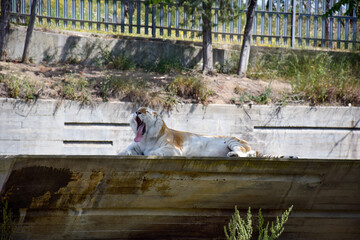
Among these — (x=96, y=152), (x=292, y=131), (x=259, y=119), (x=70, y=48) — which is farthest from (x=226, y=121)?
(x=70, y=48)

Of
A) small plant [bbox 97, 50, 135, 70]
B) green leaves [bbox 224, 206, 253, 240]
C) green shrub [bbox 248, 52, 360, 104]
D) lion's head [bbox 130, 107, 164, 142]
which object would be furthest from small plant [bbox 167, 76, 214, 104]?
green leaves [bbox 224, 206, 253, 240]

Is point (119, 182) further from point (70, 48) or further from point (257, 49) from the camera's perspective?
point (257, 49)

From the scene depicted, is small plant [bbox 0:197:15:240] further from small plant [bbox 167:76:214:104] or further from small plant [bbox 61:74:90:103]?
small plant [bbox 167:76:214:104]

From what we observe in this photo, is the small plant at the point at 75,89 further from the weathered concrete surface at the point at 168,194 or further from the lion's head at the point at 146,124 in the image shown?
the weathered concrete surface at the point at 168,194

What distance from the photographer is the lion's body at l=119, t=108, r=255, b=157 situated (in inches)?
262

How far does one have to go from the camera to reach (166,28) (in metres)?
13.9

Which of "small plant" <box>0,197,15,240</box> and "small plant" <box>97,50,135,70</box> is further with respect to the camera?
"small plant" <box>97,50,135,70</box>

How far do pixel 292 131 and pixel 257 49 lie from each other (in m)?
3.48

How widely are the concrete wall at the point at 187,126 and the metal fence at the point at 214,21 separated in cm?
344

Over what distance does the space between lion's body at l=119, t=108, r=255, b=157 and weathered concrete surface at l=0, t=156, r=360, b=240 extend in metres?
1.23

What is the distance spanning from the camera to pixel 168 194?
5277 millimetres

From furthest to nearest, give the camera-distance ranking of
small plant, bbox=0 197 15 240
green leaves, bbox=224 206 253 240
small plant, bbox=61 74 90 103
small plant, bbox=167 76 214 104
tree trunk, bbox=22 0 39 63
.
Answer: tree trunk, bbox=22 0 39 63, small plant, bbox=167 76 214 104, small plant, bbox=61 74 90 103, small plant, bbox=0 197 15 240, green leaves, bbox=224 206 253 240

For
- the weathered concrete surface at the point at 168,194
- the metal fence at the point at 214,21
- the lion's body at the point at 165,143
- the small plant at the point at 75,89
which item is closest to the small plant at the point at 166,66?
the metal fence at the point at 214,21

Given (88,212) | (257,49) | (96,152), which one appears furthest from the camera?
(257,49)
